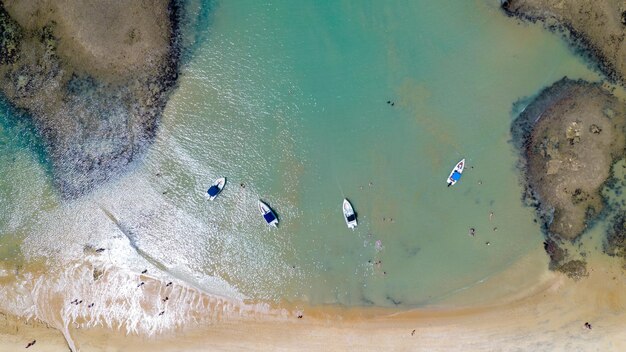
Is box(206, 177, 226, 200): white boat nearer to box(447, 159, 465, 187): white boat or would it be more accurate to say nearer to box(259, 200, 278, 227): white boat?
box(259, 200, 278, 227): white boat

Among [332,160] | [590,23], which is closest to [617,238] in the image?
[590,23]

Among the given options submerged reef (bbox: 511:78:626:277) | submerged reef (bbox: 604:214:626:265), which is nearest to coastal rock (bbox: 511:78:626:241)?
submerged reef (bbox: 511:78:626:277)

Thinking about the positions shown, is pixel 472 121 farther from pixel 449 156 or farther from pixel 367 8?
pixel 367 8

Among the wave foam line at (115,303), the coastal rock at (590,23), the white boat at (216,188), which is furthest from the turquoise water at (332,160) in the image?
the wave foam line at (115,303)

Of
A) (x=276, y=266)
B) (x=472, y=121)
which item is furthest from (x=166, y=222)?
(x=472, y=121)

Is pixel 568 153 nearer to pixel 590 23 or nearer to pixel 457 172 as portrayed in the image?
pixel 457 172
